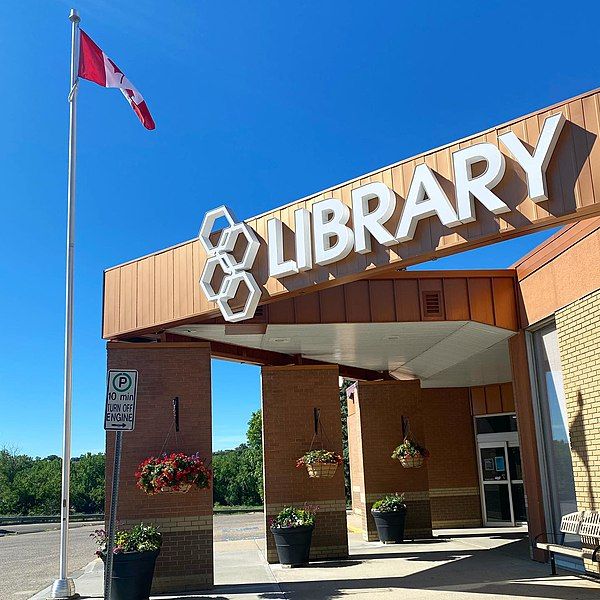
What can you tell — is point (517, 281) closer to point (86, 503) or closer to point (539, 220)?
point (539, 220)

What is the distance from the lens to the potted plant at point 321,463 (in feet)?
47.6

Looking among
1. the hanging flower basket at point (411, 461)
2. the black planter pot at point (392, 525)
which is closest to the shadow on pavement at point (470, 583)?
the black planter pot at point (392, 525)

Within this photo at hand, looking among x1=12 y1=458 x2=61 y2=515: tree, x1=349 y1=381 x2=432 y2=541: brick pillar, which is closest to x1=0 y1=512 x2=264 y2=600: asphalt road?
x1=349 y1=381 x2=432 y2=541: brick pillar

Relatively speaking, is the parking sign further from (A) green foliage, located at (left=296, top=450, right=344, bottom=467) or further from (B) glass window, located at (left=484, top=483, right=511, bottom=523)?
(B) glass window, located at (left=484, top=483, right=511, bottom=523)

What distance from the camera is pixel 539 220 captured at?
25.4ft

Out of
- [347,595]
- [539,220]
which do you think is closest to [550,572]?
[347,595]

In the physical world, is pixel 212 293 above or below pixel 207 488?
above

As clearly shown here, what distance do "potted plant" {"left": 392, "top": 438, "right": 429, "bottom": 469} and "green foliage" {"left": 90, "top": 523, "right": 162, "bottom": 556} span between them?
8.17 meters

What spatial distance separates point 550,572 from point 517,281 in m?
5.14

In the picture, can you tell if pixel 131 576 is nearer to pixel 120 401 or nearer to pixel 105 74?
pixel 120 401

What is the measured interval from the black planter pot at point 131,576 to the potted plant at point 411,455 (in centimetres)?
871

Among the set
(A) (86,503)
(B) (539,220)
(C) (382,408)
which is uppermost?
(B) (539,220)

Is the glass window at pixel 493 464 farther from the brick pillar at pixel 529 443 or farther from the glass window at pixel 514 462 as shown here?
the brick pillar at pixel 529 443

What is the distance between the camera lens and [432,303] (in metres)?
12.7
